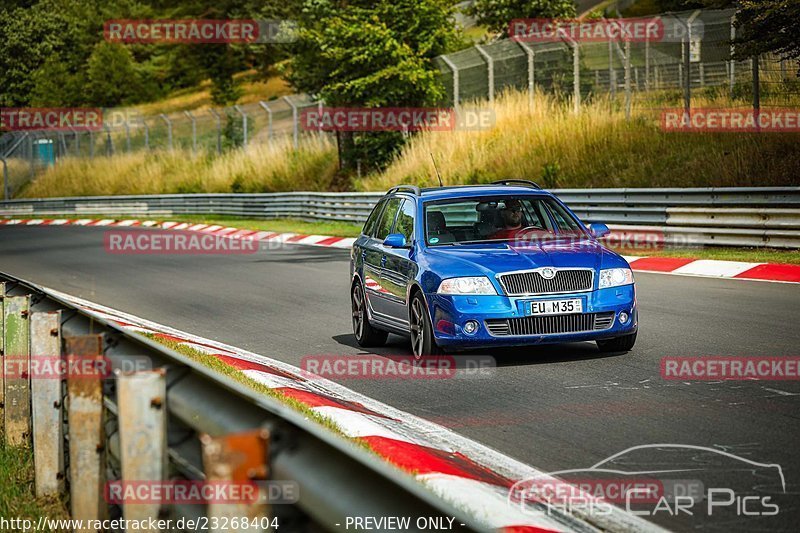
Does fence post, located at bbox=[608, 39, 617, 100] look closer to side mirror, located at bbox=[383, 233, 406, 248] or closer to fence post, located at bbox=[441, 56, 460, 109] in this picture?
fence post, located at bbox=[441, 56, 460, 109]

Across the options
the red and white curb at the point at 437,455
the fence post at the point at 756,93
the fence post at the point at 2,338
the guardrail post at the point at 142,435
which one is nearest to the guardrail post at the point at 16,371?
the fence post at the point at 2,338

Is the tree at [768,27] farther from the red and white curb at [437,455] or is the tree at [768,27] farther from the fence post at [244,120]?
the fence post at [244,120]

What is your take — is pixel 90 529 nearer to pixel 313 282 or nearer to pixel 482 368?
pixel 482 368

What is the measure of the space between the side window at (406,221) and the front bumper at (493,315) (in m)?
1.31

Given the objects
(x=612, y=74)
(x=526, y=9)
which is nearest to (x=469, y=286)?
(x=612, y=74)

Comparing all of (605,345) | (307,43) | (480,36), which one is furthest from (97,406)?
(480,36)

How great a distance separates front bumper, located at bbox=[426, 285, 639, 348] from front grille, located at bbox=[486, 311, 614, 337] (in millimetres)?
25

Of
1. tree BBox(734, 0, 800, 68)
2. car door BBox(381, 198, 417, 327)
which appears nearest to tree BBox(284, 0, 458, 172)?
tree BBox(734, 0, 800, 68)

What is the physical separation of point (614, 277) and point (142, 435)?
6697 mm

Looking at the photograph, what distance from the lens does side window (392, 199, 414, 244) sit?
36.5 ft

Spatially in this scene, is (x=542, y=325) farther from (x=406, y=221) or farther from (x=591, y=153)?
(x=591, y=153)

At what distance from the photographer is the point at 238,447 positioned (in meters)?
3.02

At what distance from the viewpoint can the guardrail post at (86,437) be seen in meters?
4.81

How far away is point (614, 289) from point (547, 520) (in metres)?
4.97
